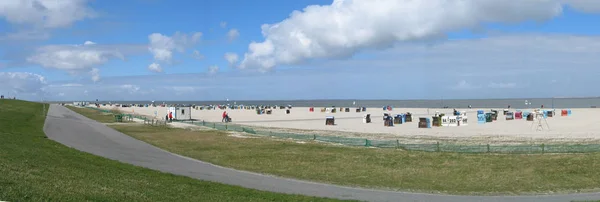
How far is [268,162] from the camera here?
2302cm

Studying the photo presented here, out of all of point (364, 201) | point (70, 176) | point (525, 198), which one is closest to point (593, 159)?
point (525, 198)

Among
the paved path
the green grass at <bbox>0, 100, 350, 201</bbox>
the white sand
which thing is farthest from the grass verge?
the white sand

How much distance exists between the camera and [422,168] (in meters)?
21.1

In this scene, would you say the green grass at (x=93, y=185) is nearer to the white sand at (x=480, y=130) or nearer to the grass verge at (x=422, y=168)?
the grass verge at (x=422, y=168)

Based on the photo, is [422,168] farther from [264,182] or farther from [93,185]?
[93,185]

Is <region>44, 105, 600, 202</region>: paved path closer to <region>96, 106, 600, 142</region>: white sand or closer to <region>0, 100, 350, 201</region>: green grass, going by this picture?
<region>0, 100, 350, 201</region>: green grass

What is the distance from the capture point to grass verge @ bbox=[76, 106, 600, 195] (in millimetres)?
17031

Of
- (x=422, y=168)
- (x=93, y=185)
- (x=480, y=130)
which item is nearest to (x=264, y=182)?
(x=93, y=185)

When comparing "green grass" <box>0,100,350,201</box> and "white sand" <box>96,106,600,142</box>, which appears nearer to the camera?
"green grass" <box>0,100,350,201</box>

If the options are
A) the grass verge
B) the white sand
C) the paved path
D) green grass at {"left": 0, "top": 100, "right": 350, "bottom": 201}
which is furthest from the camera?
the white sand

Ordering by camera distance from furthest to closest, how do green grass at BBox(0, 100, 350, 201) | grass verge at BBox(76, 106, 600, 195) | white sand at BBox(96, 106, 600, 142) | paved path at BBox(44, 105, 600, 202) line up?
white sand at BBox(96, 106, 600, 142) < grass verge at BBox(76, 106, 600, 195) < paved path at BBox(44, 105, 600, 202) < green grass at BBox(0, 100, 350, 201)

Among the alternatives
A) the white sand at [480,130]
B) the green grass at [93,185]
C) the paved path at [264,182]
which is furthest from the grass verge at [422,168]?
the white sand at [480,130]

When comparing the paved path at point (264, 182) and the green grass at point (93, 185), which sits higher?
the green grass at point (93, 185)

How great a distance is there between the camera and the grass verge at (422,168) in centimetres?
1703
